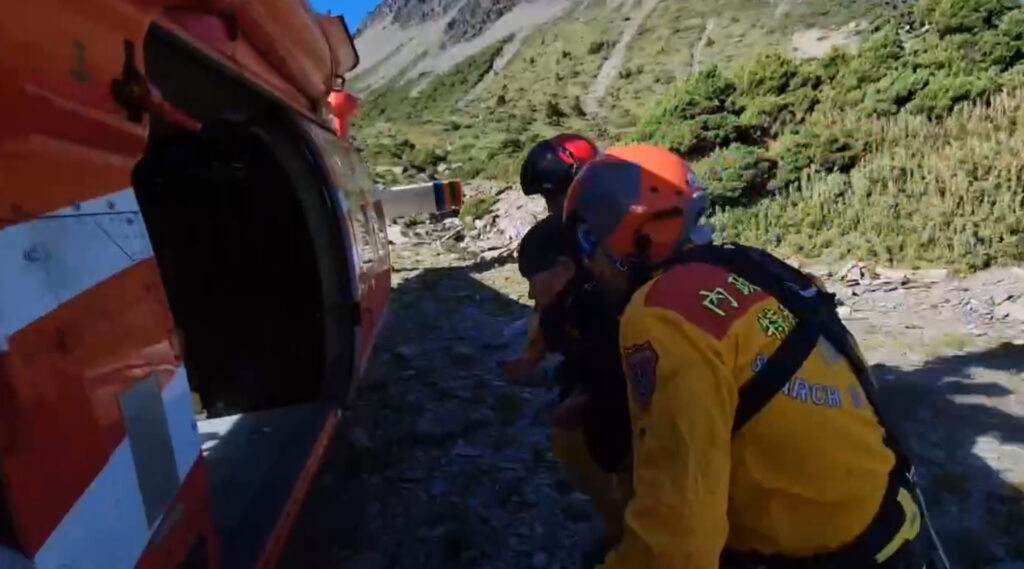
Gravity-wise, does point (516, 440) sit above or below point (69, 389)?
below

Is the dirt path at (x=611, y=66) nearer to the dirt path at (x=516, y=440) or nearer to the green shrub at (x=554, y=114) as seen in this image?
the green shrub at (x=554, y=114)

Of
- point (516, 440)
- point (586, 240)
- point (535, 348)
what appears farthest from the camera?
point (516, 440)

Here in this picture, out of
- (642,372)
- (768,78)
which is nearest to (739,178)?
(768,78)

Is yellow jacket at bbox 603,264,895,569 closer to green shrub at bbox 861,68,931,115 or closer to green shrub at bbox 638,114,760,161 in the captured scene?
green shrub at bbox 638,114,760,161

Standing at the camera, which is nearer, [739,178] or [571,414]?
[571,414]

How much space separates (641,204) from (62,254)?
1239 millimetres

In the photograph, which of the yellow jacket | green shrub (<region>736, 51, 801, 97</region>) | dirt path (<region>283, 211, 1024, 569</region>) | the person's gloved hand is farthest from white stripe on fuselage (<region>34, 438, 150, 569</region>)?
green shrub (<region>736, 51, 801, 97</region>)

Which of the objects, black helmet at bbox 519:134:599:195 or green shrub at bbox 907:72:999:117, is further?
green shrub at bbox 907:72:999:117

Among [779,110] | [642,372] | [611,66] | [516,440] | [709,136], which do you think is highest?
[611,66]

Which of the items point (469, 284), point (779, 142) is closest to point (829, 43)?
point (779, 142)

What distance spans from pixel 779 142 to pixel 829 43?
27.2 m

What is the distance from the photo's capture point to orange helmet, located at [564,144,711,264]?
2.00m

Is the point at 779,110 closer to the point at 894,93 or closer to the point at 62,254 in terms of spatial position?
the point at 894,93

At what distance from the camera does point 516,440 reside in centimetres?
506
